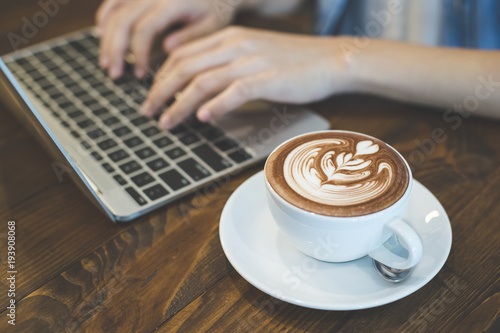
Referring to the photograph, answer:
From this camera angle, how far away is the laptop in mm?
500

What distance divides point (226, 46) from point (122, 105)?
0.19 meters

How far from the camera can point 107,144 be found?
61 centimetres

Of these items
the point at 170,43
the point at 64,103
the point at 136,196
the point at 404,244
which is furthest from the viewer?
the point at 170,43

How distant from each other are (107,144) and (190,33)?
33 centimetres

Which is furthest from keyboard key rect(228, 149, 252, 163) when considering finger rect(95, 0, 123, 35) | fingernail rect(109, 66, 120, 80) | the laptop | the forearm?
finger rect(95, 0, 123, 35)

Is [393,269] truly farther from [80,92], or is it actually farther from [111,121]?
[80,92]

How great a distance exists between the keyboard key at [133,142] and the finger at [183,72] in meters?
0.07

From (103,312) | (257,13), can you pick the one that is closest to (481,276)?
(103,312)

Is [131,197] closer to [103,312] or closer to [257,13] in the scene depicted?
[103,312]

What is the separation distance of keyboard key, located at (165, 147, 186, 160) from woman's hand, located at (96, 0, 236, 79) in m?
0.25

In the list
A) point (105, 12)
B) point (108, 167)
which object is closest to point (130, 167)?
point (108, 167)

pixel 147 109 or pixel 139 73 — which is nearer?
pixel 147 109

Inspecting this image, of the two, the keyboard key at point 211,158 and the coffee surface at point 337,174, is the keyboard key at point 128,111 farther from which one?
the coffee surface at point 337,174

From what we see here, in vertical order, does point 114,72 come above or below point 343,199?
below
